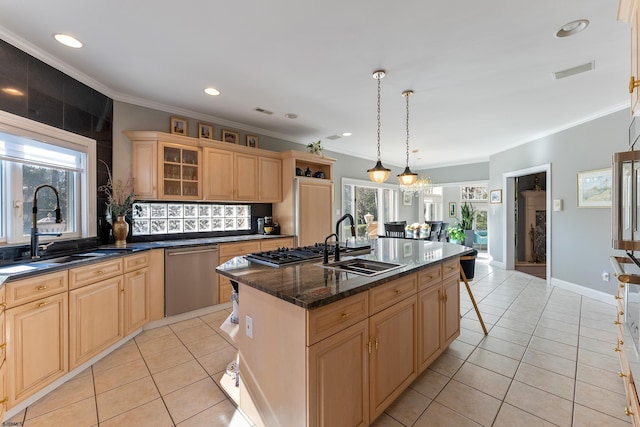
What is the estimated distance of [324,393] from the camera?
1.28m

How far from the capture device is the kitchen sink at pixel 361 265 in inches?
69.5

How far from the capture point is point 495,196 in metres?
6.13

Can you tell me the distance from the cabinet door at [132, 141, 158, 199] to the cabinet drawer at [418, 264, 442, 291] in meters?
3.18

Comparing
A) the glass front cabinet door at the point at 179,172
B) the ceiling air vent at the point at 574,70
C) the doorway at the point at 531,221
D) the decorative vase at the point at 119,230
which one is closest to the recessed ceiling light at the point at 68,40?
the glass front cabinet door at the point at 179,172

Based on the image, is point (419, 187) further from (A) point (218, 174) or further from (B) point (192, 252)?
(B) point (192, 252)

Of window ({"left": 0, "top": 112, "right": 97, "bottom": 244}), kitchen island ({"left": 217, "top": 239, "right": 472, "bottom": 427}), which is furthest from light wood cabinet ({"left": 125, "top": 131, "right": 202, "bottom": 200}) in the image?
kitchen island ({"left": 217, "top": 239, "right": 472, "bottom": 427})

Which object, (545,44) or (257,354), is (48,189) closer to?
(257,354)

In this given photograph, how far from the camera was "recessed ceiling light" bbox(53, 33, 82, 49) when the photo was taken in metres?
2.14

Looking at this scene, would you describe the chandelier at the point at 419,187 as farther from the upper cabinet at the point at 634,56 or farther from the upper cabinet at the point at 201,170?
the upper cabinet at the point at 634,56

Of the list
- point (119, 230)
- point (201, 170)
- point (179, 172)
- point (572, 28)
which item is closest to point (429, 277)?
point (572, 28)

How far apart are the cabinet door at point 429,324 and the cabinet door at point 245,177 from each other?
9.69ft

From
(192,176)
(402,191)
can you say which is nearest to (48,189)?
(192,176)

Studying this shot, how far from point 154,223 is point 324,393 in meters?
3.31

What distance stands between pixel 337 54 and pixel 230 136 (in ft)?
7.87
